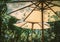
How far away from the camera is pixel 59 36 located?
17.2 ft

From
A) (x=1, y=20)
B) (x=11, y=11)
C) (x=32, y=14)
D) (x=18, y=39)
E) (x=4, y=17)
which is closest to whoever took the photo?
(x=11, y=11)

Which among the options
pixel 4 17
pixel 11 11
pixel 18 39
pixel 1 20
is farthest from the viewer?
pixel 18 39

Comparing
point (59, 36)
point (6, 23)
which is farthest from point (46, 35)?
point (6, 23)

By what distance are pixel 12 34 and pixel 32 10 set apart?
7.94ft

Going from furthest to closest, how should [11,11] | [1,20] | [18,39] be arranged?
[18,39] → [1,20] → [11,11]

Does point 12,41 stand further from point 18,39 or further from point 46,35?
point 46,35

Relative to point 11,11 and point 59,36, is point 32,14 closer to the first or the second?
point 11,11

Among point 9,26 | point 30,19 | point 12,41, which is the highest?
point 30,19

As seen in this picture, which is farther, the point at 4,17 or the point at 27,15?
the point at 4,17

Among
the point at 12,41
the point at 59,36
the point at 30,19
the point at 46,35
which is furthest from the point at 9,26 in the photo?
the point at 30,19

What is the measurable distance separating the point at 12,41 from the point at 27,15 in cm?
230

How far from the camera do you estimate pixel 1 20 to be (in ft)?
15.2

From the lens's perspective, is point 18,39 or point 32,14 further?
point 18,39

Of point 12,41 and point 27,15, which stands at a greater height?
point 27,15
